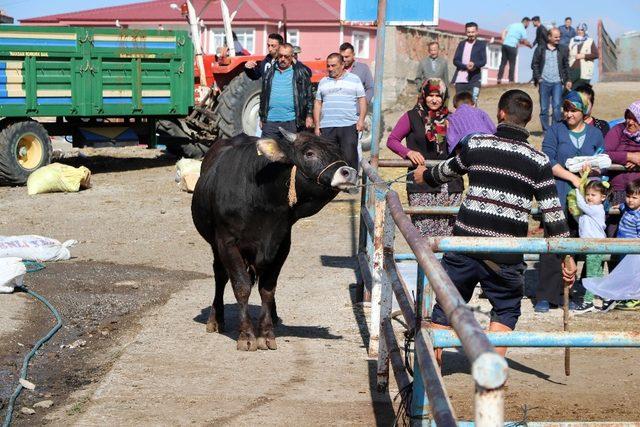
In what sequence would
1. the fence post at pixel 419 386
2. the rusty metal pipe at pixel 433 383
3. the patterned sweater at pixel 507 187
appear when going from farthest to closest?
the patterned sweater at pixel 507 187 → the fence post at pixel 419 386 → the rusty metal pipe at pixel 433 383

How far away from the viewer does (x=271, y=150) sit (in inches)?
275

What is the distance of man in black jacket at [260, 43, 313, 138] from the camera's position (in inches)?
456

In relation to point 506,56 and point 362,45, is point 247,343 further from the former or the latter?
point 362,45

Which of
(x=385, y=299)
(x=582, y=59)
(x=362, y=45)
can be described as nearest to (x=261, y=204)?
(x=385, y=299)

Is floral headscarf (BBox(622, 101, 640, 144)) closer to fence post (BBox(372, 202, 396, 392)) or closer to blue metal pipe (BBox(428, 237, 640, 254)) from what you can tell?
fence post (BBox(372, 202, 396, 392))

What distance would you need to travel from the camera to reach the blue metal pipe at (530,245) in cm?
434

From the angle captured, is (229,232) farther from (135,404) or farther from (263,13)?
(263,13)

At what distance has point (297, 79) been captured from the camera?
11.6 m

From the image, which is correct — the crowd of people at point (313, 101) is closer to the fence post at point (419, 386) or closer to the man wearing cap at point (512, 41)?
the fence post at point (419, 386)

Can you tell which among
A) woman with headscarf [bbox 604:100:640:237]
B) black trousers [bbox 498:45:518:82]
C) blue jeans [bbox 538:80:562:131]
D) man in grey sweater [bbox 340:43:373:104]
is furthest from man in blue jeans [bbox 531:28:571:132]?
black trousers [bbox 498:45:518:82]

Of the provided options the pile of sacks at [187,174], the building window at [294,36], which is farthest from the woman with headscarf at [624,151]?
the building window at [294,36]

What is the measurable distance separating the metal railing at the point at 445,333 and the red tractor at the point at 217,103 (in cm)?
1120

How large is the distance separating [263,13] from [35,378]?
4394 centimetres

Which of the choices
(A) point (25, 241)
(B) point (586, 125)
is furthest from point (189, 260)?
(B) point (586, 125)
